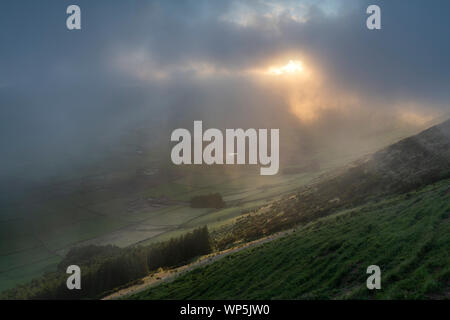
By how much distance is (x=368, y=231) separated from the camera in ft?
99.7

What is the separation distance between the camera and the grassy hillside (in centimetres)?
1892

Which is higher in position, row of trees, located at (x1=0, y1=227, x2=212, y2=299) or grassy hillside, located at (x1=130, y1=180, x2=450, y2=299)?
grassy hillside, located at (x1=130, y1=180, x2=450, y2=299)

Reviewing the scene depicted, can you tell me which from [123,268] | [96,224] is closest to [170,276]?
[123,268]

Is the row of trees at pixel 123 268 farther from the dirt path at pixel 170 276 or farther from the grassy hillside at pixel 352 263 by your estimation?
the grassy hillside at pixel 352 263

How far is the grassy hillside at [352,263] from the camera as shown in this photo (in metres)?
18.9

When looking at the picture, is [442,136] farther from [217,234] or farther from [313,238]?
[217,234]

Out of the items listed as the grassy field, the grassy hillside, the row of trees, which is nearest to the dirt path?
the grassy hillside

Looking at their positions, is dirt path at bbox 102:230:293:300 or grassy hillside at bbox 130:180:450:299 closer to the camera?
grassy hillside at bbox 130:180:450:299

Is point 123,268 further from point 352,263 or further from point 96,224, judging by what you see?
point 96,224

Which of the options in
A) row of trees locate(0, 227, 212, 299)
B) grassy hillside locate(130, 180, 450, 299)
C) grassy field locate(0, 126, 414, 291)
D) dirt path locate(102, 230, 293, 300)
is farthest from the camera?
grassy field locate(0, 126, 414, 291)

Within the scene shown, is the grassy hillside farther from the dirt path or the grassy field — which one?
the grassy field

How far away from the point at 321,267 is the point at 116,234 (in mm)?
131795
